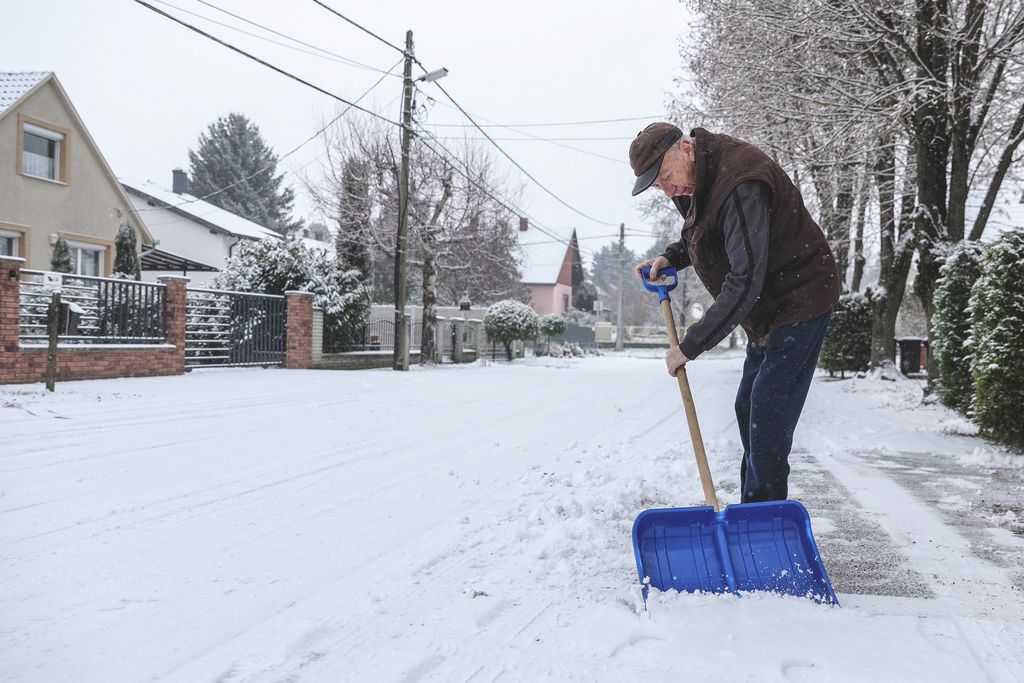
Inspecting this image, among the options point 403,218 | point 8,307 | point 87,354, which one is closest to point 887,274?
point 403,218

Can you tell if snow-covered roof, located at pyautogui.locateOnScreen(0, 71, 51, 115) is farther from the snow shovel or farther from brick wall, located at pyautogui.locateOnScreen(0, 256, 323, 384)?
the snow shovel

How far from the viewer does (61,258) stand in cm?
1694

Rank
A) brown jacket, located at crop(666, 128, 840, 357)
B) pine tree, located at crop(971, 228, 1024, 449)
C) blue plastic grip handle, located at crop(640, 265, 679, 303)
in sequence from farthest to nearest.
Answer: pine tree, located at crop(971, 228, 1024, 449), blue plastic grip handle, located at crop(640, 265, 679, 303), brown jacket, located at crop(666, 128, 840, 357)

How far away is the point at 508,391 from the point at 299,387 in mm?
3370

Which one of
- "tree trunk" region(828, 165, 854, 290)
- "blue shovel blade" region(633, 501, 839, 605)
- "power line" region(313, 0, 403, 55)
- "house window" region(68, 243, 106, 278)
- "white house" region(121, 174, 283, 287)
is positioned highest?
"power line" region(313, 0, 403, 55)

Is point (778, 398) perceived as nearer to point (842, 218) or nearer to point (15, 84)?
point (842, 218)

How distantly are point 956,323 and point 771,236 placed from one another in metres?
6.16

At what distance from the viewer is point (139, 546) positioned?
319 centimetres

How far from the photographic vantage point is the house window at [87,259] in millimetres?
18844

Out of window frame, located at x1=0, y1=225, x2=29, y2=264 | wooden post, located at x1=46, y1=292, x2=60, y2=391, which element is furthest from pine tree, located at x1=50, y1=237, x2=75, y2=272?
wooden post, located at x1=46, y1=292, x2=60, y2=391

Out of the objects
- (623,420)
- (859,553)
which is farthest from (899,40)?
(859,553)

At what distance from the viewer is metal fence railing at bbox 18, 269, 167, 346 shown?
9602mm

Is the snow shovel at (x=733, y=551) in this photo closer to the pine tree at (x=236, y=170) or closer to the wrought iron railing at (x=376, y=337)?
the wrought iron railing at (x=376, y=337)

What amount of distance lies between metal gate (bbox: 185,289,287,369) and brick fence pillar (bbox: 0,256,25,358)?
10.6ft
